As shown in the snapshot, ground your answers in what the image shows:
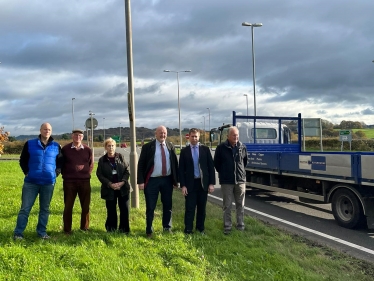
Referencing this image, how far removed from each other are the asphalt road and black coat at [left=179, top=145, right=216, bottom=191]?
2031 mm

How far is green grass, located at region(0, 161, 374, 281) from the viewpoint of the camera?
4.42m

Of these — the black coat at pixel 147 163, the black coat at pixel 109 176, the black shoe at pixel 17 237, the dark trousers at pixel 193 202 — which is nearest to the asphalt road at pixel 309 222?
the dark trousers at pixel 193 202

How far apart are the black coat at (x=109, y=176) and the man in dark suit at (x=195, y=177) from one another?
880 millimetres

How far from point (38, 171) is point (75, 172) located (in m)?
0.57

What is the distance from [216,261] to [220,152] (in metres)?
2.18

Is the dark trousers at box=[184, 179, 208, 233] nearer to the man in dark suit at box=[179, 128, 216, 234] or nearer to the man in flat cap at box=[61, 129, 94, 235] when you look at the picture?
the man in dark suit at box=[179, 128, 216, 234]

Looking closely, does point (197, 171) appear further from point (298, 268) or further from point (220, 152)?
point (298, 268)

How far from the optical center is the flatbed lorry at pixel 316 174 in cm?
699

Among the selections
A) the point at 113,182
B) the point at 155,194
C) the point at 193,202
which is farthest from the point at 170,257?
the point at 113,182

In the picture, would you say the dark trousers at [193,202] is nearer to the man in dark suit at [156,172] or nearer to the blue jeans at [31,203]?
the man in dark suit at [156,172]

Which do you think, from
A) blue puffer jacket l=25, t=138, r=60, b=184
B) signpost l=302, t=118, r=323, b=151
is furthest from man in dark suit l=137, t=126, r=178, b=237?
signpost l=302, t=118, r=323, b=151

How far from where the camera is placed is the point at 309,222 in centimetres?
797

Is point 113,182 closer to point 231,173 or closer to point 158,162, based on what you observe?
point 158,162

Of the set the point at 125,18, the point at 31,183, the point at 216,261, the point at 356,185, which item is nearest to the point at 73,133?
the point at 31,183
